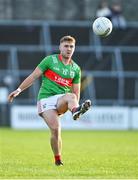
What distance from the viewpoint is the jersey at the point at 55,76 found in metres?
13.9

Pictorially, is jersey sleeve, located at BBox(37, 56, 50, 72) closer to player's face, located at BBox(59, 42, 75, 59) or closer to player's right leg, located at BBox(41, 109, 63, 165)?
player's face, located at BBox(59, 42, 75, 59)

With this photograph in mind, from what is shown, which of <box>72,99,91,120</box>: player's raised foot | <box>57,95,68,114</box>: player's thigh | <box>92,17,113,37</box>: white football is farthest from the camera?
<box>92,17,113,37</box>: white football

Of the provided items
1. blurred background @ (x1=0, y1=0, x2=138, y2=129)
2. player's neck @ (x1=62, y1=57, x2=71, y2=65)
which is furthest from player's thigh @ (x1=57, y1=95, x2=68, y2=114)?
blurred background @ (x1=0, y1=0, x2=138, y2=129)

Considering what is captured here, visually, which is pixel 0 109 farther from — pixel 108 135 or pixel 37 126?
pixel 108 135

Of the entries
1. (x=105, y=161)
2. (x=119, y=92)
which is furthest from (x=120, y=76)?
(x=105, y=161)

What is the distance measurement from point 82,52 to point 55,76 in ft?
63.7

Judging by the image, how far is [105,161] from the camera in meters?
15.1

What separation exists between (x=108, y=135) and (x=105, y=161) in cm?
1160

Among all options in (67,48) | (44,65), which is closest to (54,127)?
(44,65)

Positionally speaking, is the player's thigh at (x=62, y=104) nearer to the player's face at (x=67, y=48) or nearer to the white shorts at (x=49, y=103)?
the white shorts at (x=49, y=103)

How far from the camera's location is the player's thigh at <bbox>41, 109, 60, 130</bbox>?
13.7m

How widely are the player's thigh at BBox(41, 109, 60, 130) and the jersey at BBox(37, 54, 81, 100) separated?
0.34 m

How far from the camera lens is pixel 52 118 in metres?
13.7

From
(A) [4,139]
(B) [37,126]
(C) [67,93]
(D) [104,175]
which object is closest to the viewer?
(D) [104,175]
